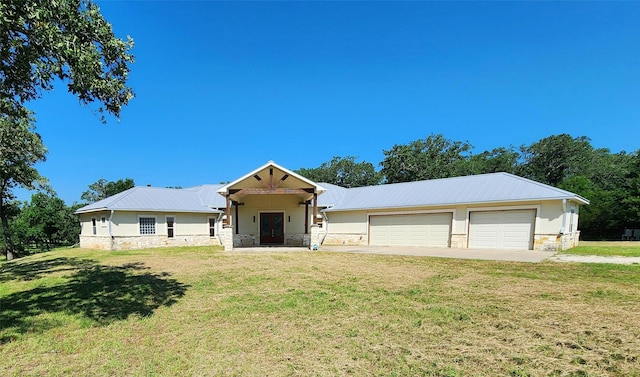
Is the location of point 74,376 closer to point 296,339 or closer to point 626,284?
point 296,339

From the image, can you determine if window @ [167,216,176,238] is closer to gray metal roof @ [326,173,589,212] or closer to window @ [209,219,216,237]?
window @ [209,219,216,237]

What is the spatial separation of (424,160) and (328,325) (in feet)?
108

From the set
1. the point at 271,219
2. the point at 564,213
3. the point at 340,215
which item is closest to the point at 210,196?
the point at 271,219

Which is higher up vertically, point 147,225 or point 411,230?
point 411,230

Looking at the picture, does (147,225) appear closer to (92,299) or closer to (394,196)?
(92,299)

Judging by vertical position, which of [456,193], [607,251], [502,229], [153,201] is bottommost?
[607,251]

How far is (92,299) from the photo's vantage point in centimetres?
601

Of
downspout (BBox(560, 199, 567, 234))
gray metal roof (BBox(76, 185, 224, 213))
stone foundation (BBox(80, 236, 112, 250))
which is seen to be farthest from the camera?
gray metal roof (BBox(76, 185, 224, 213))

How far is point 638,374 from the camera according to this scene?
2861mm

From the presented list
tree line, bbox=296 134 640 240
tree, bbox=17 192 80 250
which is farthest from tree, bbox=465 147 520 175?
tree, bbox=17 192 80 250

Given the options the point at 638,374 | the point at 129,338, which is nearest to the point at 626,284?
the point at 638,374

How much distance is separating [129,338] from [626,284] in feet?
32.8

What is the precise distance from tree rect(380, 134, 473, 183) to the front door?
20.2m

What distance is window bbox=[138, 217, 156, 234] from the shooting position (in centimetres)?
1841
